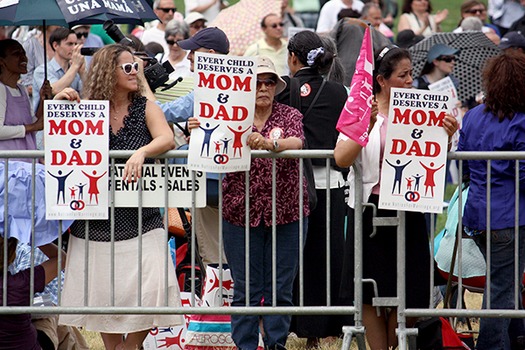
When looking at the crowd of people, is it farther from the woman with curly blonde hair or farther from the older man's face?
the older man's face

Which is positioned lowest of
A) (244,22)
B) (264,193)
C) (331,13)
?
(264,193)

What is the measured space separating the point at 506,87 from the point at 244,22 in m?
7.34

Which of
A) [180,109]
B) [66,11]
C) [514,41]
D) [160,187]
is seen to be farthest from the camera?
[514,41]

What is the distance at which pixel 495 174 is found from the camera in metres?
7.44

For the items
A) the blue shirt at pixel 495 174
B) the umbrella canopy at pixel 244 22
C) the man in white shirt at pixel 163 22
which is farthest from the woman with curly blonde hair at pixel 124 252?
the man in white shirt at pixel 163 22

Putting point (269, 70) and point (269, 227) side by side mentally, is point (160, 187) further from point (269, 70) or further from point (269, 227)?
point (269, 70)

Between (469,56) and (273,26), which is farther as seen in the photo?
(273,26)

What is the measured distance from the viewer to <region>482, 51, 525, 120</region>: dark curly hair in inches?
296

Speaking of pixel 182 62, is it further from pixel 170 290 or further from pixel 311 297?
pixel 170 290

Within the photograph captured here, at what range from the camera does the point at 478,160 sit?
7.47 meters

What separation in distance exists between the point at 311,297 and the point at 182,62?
491 centimetres

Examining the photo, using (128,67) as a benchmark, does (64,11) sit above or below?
above

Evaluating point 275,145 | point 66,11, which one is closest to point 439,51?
point 66,11

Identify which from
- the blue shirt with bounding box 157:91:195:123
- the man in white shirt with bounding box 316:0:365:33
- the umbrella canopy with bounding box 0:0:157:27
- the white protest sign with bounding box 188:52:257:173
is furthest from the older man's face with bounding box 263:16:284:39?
the white protest sign with bounding box 188:52:257:173
